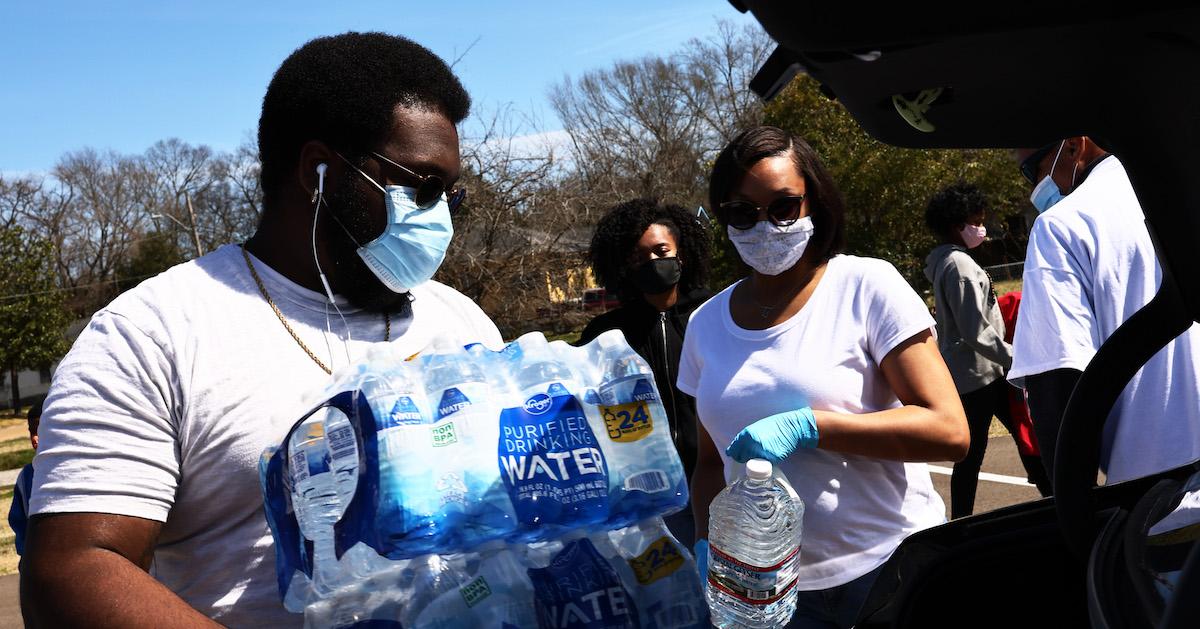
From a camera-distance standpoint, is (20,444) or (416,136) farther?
(20,444)

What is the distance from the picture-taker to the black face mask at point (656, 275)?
500cm

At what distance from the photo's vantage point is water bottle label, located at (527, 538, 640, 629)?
1630 mm

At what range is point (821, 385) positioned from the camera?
2711 mm

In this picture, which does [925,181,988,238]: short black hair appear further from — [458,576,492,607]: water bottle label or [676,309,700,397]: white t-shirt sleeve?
[458,576,492,607]: water bottle label

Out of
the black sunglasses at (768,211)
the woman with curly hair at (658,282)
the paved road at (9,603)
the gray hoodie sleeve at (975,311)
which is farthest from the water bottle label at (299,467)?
the paved road at (9,603)

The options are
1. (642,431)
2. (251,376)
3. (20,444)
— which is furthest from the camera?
(20,444)

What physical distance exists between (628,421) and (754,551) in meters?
0.52

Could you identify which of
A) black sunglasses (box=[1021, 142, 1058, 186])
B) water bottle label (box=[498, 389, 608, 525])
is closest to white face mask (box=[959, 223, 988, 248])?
black sunglasses (box=[1021, 142, 1058, 186])

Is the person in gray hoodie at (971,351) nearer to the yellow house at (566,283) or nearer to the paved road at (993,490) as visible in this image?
the paved road at (993,490)

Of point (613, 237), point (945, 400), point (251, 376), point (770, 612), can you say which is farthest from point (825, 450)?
point (613, 237)

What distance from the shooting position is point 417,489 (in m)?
1.59

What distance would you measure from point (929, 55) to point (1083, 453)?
0.66 m

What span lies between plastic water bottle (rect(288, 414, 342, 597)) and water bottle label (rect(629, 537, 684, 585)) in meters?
A: 0.52

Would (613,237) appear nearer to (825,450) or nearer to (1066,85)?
(825,450)
